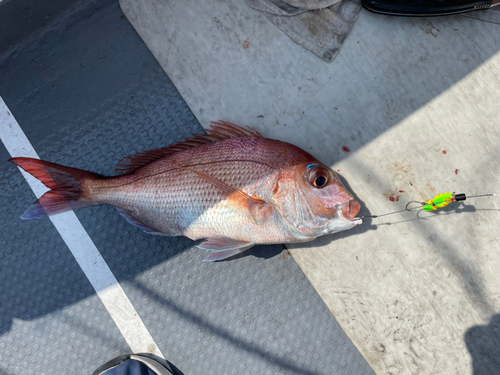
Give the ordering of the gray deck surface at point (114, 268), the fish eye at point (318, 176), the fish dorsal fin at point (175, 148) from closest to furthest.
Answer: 1. the fish eye at point (318, 176)
2. the fish dorsal fin at point (175, 148)
3. the gray deck surface at point (114, 268)

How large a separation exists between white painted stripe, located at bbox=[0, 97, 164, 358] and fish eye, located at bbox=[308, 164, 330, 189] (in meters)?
1.54

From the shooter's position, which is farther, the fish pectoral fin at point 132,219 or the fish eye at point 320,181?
the fish pectoral fin at point 132,219

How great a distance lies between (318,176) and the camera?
1.79 metres

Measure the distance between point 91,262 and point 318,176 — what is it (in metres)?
1.69

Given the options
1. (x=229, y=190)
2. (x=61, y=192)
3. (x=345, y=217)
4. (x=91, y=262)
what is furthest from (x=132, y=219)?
(x=345, y=217)

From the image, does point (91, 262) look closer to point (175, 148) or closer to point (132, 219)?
point (132, 219)

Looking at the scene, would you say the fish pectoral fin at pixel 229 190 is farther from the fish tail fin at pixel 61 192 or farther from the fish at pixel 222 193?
the fish tail fin at pixel 61 192

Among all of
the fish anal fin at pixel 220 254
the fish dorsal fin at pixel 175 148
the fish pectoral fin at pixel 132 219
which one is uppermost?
the fish dorsal fin at pixel 175 148

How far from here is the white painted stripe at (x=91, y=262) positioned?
7.18 ft

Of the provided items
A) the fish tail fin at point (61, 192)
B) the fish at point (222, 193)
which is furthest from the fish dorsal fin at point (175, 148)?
the fish tail fin at point (61, 192)

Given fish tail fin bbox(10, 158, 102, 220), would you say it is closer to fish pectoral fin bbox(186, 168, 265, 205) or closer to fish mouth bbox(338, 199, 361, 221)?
fish pectoral fin bbox(186, 168, 265, 205)

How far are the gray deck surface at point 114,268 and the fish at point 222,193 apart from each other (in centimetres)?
31

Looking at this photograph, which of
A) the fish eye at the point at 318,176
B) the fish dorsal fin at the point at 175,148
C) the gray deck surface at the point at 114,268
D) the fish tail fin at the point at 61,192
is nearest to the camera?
the fish eye at the point at 318,176

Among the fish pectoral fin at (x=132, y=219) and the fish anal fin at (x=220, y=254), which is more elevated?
the fish pectoral fin at (x=132, y=219)
